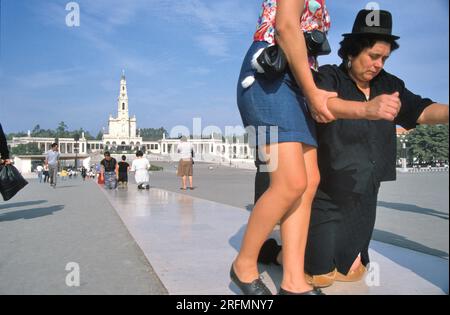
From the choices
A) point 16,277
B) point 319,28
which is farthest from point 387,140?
point 16,277

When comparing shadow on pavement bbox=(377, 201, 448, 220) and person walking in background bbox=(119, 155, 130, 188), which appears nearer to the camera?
shadow on pavement bbox=(377, 201, 448, 220)

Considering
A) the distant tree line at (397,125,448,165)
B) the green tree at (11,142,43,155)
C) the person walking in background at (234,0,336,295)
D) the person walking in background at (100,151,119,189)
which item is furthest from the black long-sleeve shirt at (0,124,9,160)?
the green tree at (11,142,43,155)

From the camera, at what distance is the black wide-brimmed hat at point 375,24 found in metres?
2.30

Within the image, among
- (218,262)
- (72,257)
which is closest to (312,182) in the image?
(218,262)

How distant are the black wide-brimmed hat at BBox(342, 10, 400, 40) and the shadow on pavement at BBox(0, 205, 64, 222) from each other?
18.2 feet

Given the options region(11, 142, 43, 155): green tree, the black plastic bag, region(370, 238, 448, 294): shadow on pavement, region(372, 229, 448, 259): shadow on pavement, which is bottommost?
region(11, 142, 43, 155): green tree

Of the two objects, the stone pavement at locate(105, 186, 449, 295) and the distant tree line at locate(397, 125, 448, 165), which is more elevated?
the distant tree line at locate(397, 125, 448, 165)

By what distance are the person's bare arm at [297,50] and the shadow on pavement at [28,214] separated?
5.37 m

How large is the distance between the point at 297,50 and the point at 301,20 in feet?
1.24

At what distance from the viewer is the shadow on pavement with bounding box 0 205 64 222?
6.23 meters

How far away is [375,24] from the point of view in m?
2.32

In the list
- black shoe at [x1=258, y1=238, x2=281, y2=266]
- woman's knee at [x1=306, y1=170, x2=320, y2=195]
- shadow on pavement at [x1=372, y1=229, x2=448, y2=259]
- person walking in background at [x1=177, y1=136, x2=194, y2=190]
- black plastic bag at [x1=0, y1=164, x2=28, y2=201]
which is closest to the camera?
woman's knee at [x1=306, y1=170, x2=320, y2=195]

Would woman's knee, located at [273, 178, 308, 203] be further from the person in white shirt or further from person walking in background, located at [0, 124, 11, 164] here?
the person in white shirt
